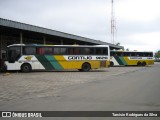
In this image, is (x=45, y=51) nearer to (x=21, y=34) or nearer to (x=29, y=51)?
(x=29, y=51)

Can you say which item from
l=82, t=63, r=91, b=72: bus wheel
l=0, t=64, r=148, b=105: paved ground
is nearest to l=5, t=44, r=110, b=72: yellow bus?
l=82, t=63, r=91, b=72: bus wheel

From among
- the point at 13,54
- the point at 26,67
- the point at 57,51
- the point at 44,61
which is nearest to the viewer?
the point at 13,54

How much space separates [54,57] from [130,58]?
21.1 meters

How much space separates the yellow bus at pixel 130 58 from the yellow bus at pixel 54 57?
16610 millimetres

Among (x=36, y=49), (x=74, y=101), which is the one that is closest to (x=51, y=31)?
(x=36, y=49)

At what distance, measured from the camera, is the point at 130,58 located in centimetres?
4900

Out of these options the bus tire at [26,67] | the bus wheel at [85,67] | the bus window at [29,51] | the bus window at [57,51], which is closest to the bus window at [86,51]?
the bus wheel at [85,67]

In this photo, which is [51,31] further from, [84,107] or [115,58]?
[84,107]

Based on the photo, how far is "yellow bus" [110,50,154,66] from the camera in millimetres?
48406

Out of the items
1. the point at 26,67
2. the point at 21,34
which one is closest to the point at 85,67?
the point at 26,67

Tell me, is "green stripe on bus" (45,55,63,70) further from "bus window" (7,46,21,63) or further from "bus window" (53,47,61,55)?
"bus window" (7,46,21,63)

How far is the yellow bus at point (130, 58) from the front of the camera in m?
48.4

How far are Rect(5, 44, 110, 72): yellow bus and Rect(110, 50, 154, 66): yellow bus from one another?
16.6 m

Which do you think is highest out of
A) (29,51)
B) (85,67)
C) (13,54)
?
(29,51)
